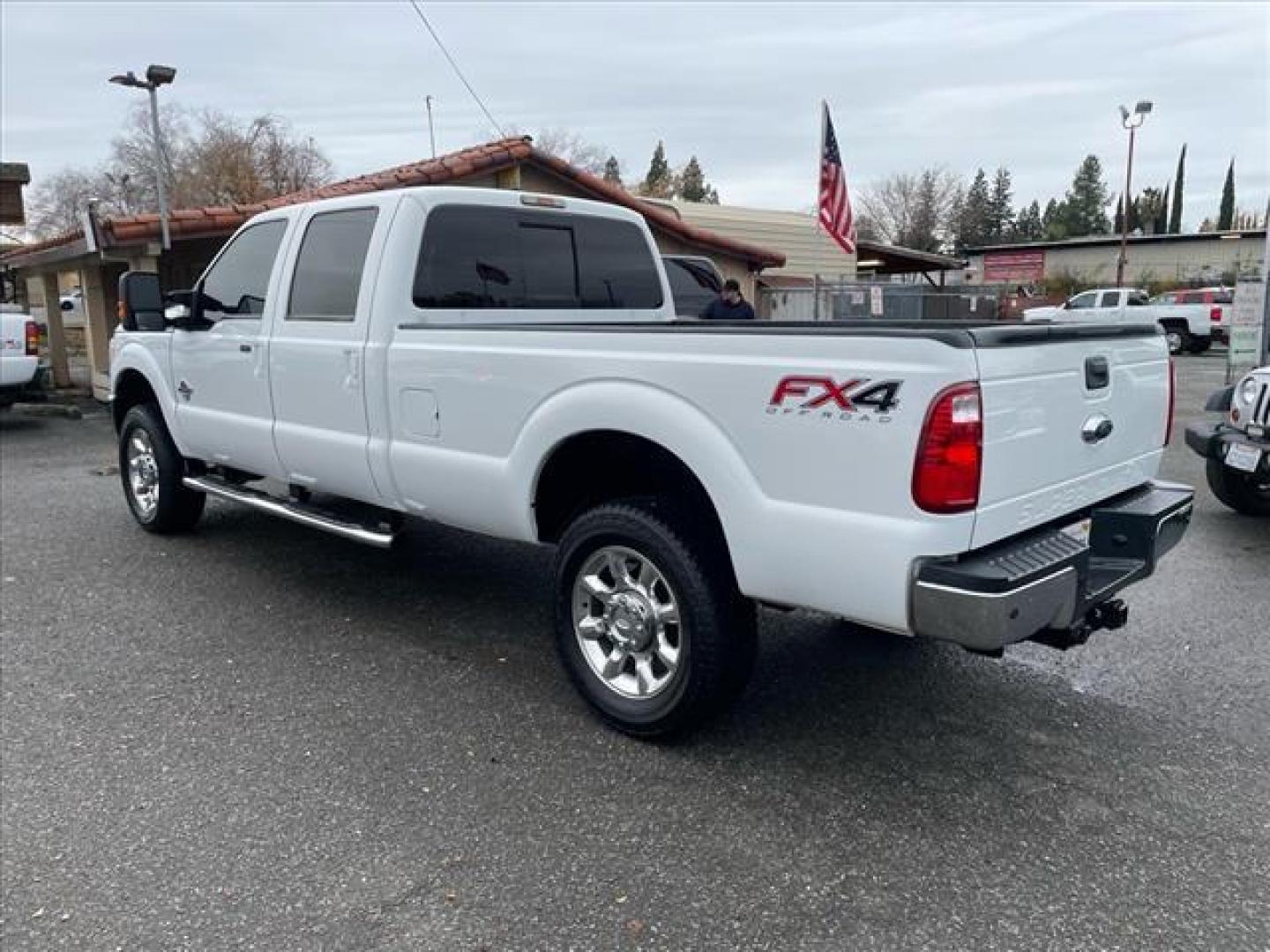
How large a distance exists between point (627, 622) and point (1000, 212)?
3838 inches

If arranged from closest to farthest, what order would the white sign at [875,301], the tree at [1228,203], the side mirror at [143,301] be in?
the side mirror at [143,301]
the white sign at [875,301]
the tree at [1228,203]

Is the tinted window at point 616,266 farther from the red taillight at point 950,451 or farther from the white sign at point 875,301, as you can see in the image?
the white sign at point 875,301

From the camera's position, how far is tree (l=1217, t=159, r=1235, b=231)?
69.6 metres

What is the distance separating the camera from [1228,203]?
6988 centimetres

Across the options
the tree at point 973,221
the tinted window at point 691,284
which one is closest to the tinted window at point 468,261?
the tinted window at point 691,284

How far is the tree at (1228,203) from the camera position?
69.6m

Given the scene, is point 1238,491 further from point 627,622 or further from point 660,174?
point 660,174

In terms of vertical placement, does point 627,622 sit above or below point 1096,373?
below

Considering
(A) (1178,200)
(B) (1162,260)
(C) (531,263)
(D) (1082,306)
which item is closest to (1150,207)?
(A) (1178,200)

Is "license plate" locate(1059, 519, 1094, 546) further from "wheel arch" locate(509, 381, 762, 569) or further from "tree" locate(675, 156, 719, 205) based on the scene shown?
"tree" locate(675, 156, 719, 205)

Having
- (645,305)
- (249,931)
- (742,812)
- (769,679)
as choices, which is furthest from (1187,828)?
(645,305)

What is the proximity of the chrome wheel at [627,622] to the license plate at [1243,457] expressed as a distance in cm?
467

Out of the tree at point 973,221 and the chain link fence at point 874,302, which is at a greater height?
the tree at point 973,221

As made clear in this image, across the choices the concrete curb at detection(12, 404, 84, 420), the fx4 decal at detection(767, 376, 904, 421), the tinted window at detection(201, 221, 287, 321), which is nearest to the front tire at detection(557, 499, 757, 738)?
the fx4 decal at detection(767, 376, 904, 421)
